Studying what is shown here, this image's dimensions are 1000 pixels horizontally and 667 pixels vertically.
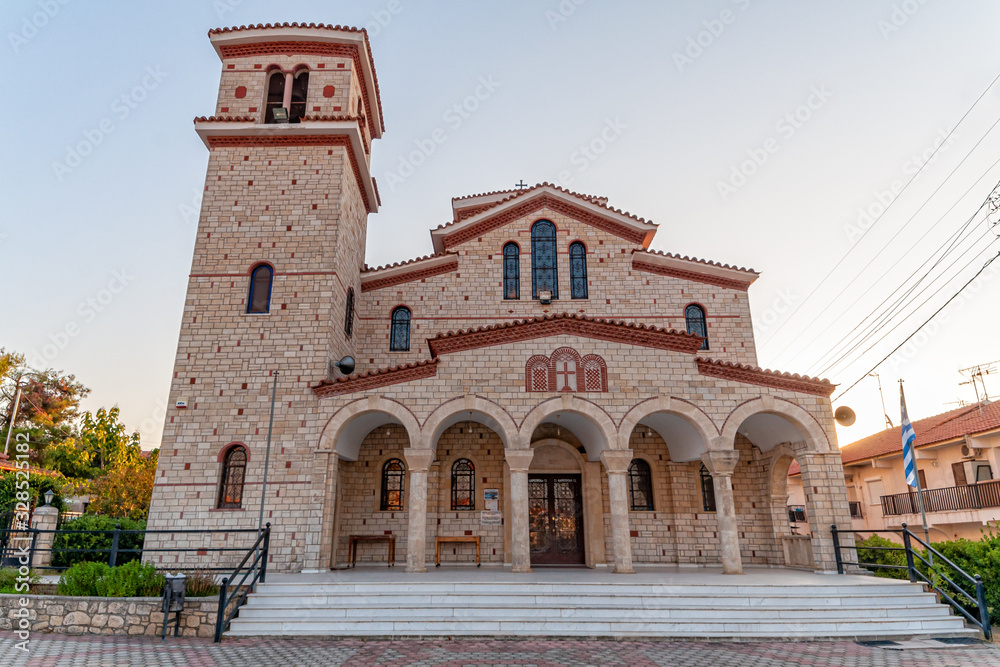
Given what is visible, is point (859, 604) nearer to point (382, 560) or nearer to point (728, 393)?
point (728, 393)

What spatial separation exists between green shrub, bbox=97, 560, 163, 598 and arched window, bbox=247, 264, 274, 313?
257 inches

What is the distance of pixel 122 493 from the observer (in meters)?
22.1

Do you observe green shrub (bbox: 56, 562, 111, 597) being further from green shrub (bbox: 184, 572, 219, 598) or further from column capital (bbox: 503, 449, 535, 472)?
column capital (bbox: 503, 449, 535, 472)

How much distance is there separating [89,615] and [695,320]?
14.7m

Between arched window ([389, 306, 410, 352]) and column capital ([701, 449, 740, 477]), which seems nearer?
column capital ([701, 449, 740, 477])

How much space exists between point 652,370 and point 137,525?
1589cm

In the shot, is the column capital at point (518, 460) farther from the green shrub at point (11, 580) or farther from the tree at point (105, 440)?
the tree at point (105, 440)

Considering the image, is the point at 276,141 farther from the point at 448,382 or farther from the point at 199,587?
the point at 199,587

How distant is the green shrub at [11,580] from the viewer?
929cm

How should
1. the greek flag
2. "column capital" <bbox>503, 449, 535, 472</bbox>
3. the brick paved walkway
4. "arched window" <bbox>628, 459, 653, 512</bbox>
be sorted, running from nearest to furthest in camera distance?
the brick paved walkway → the greek flag → "column capital" <bbox>503, 449, 535, 472</bbox> → "arched window" <bbox>628, 459, 653, 512</bbox>

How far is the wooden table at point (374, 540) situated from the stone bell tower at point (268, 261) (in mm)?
2018

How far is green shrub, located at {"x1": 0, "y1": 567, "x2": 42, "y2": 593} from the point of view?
9.29 m

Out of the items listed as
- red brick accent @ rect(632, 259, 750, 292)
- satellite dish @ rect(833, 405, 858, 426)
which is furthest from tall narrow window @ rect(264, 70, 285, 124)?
satellite dish @ rect(833, 405, 858, 426)

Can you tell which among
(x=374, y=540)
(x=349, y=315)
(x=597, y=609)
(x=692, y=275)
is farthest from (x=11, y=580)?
(x=692, y=275)
